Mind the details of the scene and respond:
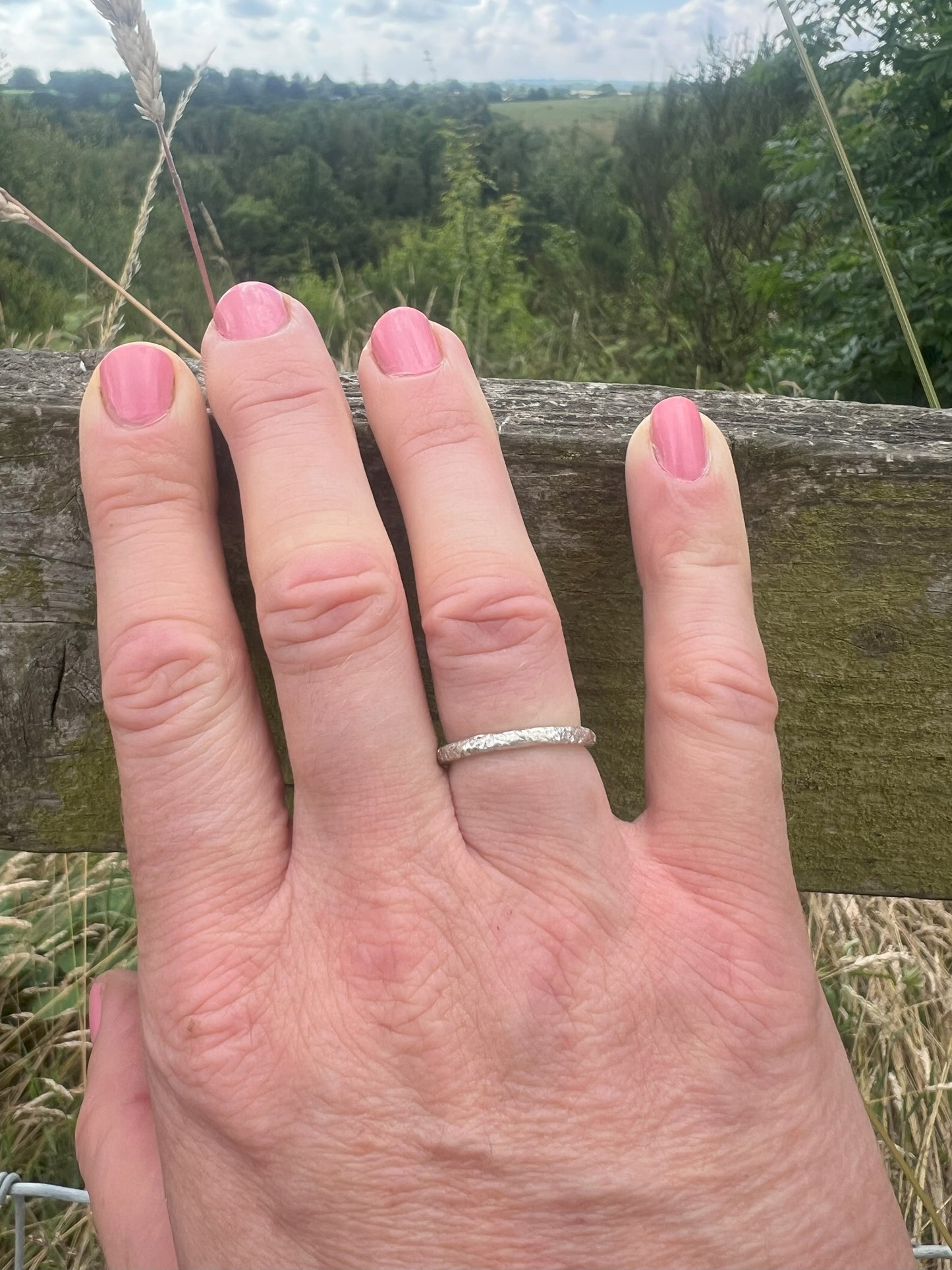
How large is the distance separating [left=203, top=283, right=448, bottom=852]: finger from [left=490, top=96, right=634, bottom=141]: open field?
35.7 ft

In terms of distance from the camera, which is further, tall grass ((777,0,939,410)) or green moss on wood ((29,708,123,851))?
tall grass ((777,0,939,410))

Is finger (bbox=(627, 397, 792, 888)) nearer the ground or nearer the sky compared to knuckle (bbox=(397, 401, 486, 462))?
nearer the ground

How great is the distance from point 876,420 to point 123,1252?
893mm

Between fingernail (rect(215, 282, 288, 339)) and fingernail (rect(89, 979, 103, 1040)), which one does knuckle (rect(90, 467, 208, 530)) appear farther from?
fingernail (rect(89, 979, 103, 1040))

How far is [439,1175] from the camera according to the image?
64 centimetres

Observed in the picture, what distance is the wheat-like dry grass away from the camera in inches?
60.0

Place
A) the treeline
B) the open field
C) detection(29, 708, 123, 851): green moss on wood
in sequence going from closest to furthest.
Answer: detection(29, 708, 123, 851): green moss on wood → the treeline → the open field

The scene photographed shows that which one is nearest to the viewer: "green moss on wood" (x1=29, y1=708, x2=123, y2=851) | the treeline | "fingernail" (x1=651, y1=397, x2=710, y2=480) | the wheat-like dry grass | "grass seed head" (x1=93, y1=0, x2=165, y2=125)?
"fingernail" (x1=651, y1=397, x2=710, y2=480)

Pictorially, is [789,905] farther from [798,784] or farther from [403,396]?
[403,396]

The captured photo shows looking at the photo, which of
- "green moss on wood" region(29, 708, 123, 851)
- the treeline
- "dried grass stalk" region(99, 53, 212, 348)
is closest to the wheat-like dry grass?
"green moss on wood" region(29, 708, 123, 851)

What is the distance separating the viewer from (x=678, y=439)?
636 millimetres

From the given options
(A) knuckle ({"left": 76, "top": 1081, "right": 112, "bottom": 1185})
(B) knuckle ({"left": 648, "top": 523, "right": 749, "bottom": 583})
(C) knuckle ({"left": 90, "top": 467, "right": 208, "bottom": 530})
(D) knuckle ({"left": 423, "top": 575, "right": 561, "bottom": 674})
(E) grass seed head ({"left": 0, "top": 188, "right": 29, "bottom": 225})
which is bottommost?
(A) knuckle ({"left": 76, "top": 1081, "right": 112, "bottom": 1185})

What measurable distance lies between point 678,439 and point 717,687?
179 millimetres

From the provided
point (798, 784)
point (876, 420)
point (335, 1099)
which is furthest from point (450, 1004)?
point (876, 420)
